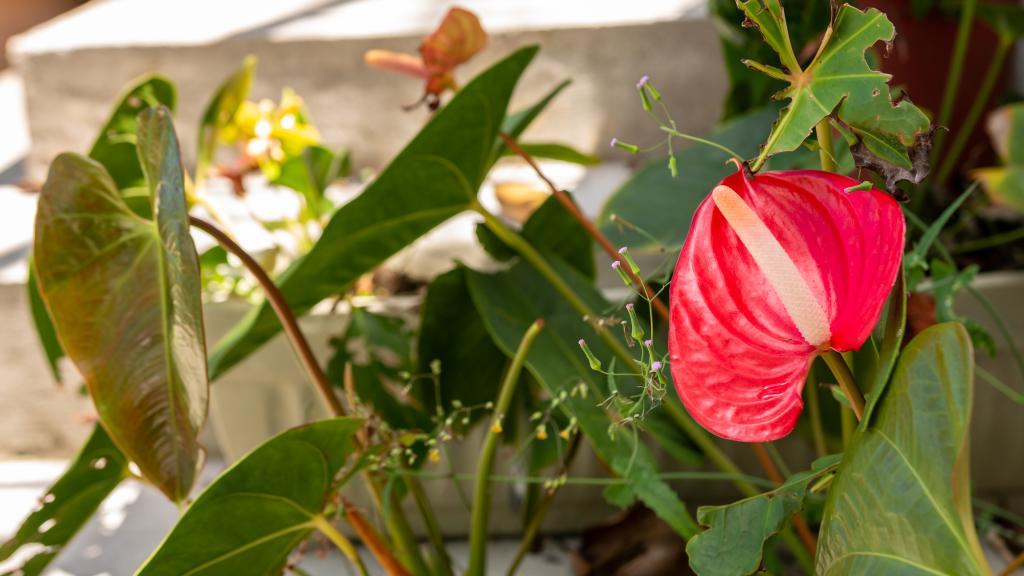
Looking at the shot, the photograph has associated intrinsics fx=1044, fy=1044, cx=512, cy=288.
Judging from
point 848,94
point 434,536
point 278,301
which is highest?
point 848,94

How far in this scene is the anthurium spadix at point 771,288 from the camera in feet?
0.97

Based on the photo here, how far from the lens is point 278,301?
1.58 ft

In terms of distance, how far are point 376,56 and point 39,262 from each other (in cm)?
20

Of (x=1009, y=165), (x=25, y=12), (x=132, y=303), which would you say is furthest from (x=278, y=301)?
(x=25, y=12)

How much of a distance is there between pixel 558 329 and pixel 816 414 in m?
0.17

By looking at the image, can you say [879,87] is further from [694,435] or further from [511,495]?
[511,495]

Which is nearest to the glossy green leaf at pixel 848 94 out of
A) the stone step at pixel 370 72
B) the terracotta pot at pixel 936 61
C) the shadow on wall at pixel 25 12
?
the terracotta pot at pixel 936 61

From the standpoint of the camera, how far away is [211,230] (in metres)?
0.46

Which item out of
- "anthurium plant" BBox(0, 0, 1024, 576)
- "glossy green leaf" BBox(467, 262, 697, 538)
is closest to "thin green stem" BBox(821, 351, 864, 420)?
"anthurium plant" BBox(0, 0, 1024, 576)

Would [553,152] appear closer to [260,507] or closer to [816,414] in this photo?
[816,414]

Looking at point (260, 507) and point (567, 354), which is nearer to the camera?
point (260, 507)

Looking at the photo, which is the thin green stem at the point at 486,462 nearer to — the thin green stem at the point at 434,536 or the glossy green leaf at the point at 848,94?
the thin green stem at the point at 434,536

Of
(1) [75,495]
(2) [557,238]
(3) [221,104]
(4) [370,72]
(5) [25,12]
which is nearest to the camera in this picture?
(1) [75,495]

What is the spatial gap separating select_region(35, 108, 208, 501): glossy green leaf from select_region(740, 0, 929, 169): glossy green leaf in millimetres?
231
